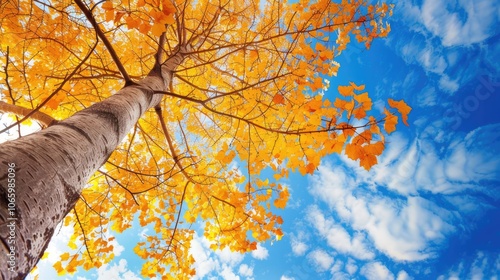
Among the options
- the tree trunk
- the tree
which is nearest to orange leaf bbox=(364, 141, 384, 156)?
the tree

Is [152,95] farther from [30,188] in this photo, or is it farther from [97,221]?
[97,221]

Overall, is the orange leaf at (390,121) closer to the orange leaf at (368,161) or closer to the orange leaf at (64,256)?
the orange leaf at (368,161)

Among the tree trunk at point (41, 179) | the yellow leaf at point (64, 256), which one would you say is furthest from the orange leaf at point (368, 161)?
the yellow leaf at point (64, 256)

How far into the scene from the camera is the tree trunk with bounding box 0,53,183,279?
692 millimetres

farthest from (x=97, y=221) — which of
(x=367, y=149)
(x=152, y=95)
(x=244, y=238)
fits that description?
(x=367, y=149)

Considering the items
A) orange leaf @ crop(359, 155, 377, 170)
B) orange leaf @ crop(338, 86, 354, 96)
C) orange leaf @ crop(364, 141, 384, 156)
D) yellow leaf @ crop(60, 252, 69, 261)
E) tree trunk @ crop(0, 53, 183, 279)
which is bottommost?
tree trunk @ crop(0, 53, 183, 279)

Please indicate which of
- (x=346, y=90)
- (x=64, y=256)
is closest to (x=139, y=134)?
(x=64, y=256)

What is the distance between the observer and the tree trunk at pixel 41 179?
69 cm

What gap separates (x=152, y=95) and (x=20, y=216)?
1485 millimetres

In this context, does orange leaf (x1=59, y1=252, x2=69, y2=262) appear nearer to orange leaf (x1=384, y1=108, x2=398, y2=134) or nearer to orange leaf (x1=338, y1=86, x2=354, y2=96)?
orange leaf (x1=338, y1=86, x2=354, y2=96)

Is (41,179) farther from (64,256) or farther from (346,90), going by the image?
(64,256)

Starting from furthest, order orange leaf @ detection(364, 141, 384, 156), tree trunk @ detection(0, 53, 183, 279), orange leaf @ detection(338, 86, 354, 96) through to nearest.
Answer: orange leaf @ detection(338, 86, 354, 96) → orange leaf @ detection(364, 141, 384, 156) → tree trunk @ detection(0, 53, 183, 279)

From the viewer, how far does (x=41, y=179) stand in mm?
827

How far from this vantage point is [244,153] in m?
3.55
